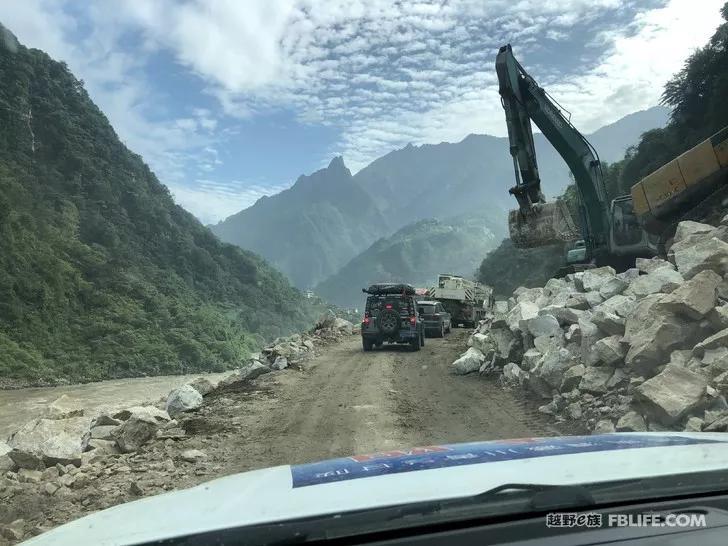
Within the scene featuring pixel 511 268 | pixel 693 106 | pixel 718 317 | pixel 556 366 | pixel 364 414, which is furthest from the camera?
pixel 511 268

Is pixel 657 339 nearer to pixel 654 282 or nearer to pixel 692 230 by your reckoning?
pixel 654 282

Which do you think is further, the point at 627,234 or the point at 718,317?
the point at 627,234

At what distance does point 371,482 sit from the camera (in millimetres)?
2084

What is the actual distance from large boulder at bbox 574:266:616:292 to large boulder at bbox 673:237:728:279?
212 centimetres

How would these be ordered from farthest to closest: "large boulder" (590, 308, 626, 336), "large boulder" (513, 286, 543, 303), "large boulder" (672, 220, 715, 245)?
"large boulder" (513, 286, 543, 303) → "large boulder" (672, 220, 715, 245) → "large boulder" (590, 308, 626, 336)

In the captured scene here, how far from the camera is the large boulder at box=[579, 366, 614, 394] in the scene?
8.55 metres

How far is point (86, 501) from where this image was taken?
6.26m

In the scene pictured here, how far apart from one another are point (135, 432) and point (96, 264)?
2723 inches

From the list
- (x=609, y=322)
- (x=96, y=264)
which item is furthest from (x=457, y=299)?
(x=96, y=264)

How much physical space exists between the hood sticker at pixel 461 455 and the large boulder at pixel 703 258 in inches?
284

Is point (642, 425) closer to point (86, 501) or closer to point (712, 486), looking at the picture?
point (712, 486)

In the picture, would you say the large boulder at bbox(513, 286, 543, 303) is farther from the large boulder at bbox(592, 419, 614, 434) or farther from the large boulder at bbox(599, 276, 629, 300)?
the large boulder at bbox(592, 419, 614, 434)

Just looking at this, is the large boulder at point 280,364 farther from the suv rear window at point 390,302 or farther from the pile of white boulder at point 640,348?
the pile of white boulder at point 640,348

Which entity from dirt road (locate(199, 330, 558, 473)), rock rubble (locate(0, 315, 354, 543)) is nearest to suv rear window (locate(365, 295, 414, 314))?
dirt road (locate(199, 330, 558, 473))
